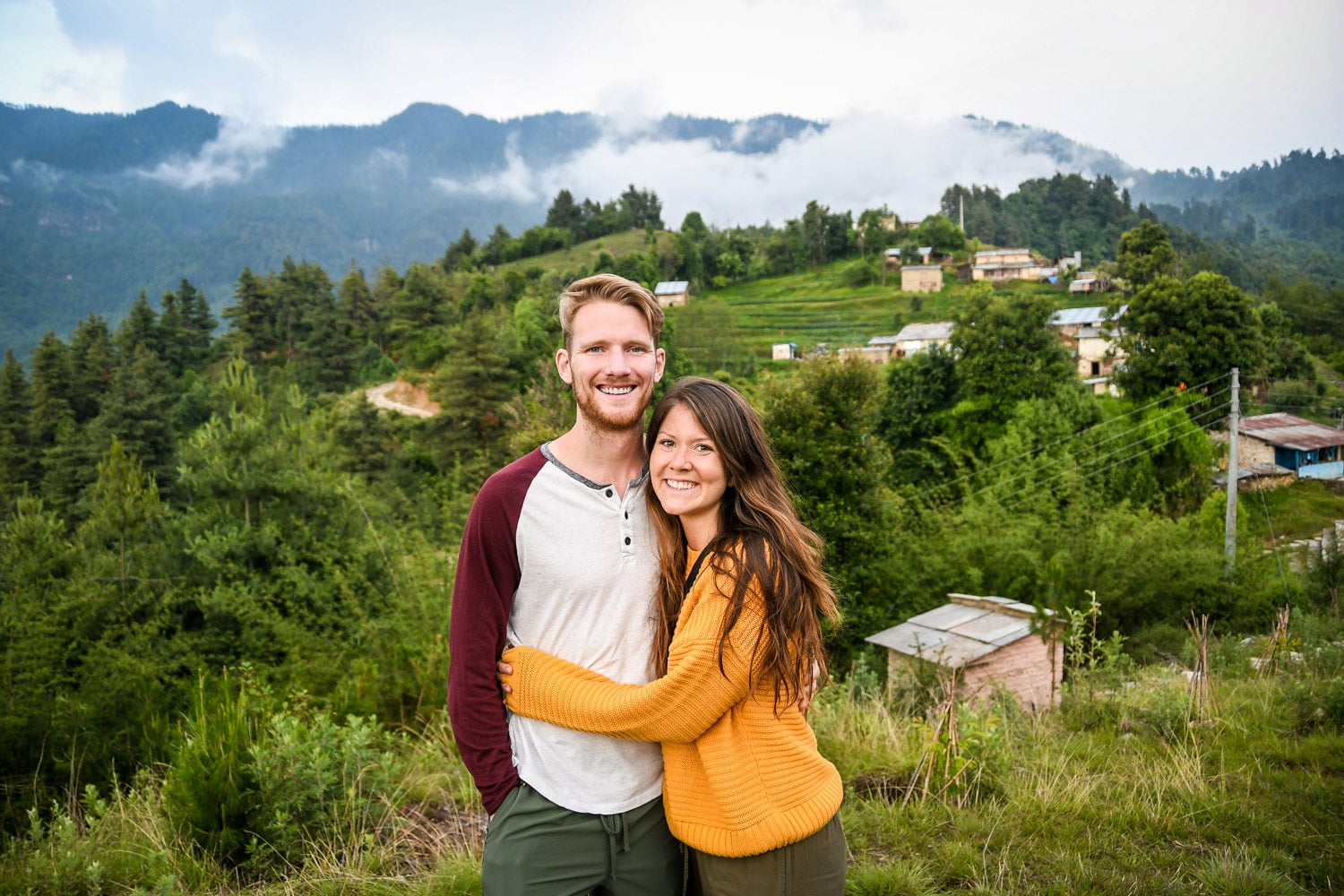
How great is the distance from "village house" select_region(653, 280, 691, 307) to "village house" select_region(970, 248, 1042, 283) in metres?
22.1

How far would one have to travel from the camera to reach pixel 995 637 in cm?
551

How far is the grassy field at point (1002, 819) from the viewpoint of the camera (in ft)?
8.71

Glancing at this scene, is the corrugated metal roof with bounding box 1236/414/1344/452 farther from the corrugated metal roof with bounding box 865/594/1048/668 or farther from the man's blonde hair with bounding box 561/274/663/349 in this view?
the man's blonde hair with bounding box 561/274/663/349

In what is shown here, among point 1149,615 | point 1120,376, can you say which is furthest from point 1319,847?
point 1120,376

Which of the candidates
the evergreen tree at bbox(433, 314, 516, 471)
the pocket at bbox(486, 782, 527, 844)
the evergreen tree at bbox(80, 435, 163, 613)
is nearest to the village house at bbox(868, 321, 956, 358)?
the evergreen tree at bbox(433, 314, 516, 471)

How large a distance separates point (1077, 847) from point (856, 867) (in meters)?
0.84

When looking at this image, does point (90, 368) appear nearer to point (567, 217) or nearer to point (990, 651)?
point (990, 651)

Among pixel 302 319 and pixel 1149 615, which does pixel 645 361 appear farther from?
pixel 302 319

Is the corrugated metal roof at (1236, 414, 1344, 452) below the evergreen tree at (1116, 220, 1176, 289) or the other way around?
below

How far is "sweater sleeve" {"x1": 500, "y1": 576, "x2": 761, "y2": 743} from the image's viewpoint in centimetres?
163

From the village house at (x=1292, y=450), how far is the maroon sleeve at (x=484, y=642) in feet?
104

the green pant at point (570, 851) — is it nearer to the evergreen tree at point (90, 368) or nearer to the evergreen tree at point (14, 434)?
the evergreen tree at point (14, 434)

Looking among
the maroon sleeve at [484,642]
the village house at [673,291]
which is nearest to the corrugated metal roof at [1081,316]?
the village house at [673,291]

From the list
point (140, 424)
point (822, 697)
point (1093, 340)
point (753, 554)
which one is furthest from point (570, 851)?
point (1093, 340)
